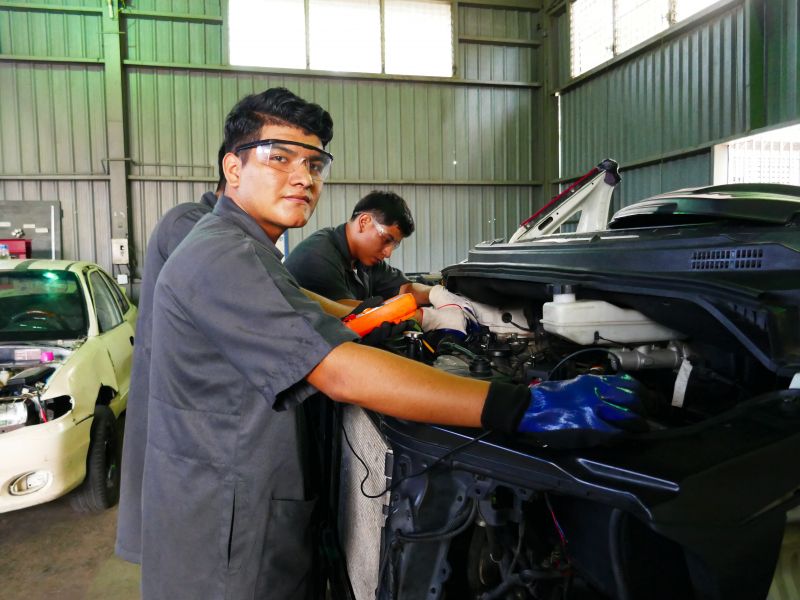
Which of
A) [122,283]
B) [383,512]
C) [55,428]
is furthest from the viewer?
[122,283]

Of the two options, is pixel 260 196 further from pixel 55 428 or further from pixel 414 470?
pixel 55 428

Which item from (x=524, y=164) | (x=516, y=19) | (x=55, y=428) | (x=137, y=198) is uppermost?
(x=516, y=19)

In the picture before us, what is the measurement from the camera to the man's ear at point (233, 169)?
50.9 inches

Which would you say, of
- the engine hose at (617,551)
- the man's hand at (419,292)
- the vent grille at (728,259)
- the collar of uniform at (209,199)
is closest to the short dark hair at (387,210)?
the man's hand at (419,292)

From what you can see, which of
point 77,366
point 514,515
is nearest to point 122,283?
point 77,366

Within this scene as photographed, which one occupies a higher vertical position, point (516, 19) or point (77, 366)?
point (516, 19)

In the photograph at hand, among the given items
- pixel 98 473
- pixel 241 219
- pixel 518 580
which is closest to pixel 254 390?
pixel 241 219

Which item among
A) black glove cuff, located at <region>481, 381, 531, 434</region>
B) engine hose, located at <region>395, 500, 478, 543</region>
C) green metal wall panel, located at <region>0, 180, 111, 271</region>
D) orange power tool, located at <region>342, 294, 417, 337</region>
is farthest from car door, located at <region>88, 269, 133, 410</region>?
green metal wall panel, located at <region>0, 180, 111, 271</region>

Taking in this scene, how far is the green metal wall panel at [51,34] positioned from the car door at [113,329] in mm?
4343

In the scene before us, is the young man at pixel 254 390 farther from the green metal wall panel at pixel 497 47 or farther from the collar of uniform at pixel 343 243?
the green metal wall panel at pixel 497 47

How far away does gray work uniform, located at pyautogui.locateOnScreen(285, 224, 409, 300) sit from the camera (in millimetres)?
2424

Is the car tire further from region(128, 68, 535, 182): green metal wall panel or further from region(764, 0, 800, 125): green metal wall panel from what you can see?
region(764, 0, 800, 125): green metal wall panel

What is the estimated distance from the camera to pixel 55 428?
253 centimetres

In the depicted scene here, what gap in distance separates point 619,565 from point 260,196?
3.40 ft
